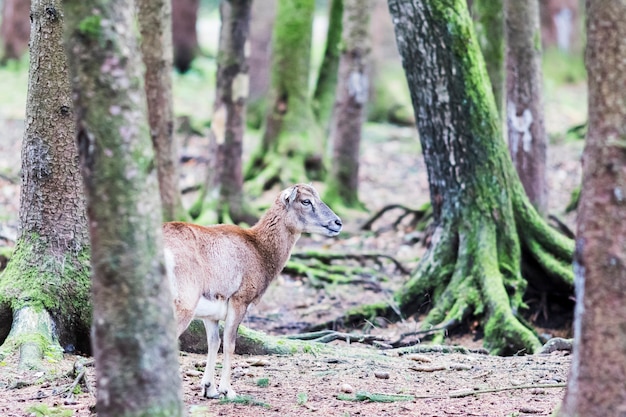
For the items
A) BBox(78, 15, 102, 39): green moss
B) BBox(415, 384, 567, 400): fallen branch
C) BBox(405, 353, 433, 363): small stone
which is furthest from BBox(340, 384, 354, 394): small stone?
BBox(78, 15, 102, 39): green moss

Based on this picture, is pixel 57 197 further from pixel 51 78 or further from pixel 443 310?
pixel 443 310

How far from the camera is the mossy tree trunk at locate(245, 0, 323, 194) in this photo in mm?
17547

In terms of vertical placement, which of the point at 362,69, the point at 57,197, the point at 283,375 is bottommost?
the point at 283,375

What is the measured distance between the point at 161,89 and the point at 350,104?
526 cm

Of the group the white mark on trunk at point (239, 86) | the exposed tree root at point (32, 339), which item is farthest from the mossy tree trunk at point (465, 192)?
the white mark on trunk at point (239, 86)

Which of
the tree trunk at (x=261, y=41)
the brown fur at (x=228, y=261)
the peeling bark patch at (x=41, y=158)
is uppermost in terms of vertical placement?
the tree trunk at (x=261, y=41)

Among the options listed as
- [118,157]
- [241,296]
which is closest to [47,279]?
[241,296]

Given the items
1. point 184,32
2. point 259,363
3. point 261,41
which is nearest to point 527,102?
point 259,363

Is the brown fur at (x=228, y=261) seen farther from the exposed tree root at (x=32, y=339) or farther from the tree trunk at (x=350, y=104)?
the tree trunk at (x=350, y=104)

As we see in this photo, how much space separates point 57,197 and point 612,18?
475cm

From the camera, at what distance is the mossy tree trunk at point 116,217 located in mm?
4332

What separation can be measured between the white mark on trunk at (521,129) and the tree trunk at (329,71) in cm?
690

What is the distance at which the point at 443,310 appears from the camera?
9.84 metres

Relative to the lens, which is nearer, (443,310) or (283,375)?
(283,375)
